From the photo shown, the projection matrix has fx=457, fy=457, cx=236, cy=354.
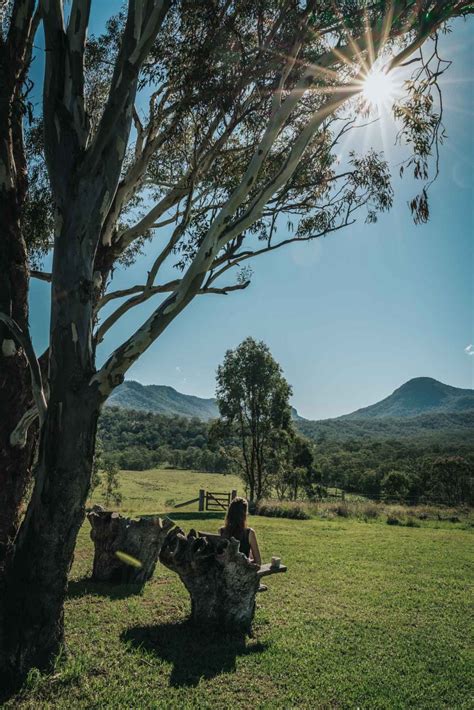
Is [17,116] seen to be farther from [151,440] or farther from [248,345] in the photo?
[151,440]

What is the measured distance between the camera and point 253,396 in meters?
27.7

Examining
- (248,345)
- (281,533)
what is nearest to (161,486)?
(248,345)

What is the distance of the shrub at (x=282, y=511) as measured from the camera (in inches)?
832

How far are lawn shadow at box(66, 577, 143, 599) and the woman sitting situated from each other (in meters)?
1.95

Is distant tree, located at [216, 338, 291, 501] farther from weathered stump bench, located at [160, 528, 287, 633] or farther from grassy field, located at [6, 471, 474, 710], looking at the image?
weathered stump bench, located at [160, 528, 287, 633]

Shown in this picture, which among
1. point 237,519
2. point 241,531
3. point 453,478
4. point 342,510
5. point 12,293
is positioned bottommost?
point 342,510

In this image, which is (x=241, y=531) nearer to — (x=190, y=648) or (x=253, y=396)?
(x=190, y=648)

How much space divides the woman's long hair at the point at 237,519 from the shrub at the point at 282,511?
16024 mm

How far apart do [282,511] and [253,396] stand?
26.2ft

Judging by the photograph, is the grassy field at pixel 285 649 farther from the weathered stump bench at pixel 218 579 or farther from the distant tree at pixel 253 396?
the distant tree at pixel 253 396

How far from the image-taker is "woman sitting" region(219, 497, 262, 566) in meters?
5.86

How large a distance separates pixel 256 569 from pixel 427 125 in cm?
689

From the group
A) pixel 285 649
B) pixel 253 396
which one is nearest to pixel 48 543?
pixel 285 649

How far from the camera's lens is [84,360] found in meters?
4.39
